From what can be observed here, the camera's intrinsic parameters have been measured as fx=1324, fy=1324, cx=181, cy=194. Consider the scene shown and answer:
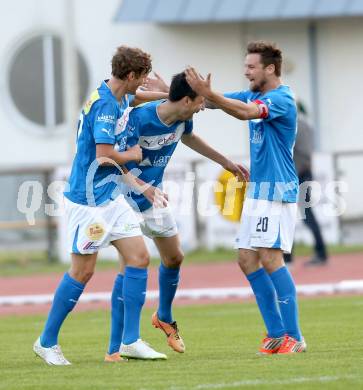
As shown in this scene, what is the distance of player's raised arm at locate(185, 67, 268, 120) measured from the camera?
29.9 feet

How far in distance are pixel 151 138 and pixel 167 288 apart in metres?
1.22

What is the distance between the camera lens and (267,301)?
9742 mm

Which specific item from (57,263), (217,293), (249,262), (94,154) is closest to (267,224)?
(249,262)

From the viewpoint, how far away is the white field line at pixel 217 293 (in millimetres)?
15906

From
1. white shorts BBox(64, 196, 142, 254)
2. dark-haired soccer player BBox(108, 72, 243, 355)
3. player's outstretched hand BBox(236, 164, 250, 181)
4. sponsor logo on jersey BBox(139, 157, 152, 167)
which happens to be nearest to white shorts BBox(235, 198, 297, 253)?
player's outstretched hand BBox(236, 164, 250, 181)

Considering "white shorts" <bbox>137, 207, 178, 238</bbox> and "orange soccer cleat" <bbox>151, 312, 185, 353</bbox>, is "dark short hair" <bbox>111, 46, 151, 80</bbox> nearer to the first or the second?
"white shorts" <bbox>137, 207, 178, 238</bbox>

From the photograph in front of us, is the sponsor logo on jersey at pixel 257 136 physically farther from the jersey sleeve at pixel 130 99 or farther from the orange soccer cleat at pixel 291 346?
the orange soccer cleat at pixel 291 346

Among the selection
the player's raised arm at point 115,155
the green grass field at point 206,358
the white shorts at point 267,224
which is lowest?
the green grass field at point 206,358

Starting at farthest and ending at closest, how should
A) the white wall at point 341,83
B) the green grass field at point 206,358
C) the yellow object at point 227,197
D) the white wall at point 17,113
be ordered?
the white wall at point 17,113 → the white wall at point 341,83 → the yellow object at point 227,197 → the green grass field at point 206,358

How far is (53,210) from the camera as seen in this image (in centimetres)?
2144

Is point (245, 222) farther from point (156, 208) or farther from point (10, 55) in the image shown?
point (10, 55)

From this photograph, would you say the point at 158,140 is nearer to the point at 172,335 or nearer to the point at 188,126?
the point at 188,126

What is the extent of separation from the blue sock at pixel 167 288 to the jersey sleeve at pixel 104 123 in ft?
4.93

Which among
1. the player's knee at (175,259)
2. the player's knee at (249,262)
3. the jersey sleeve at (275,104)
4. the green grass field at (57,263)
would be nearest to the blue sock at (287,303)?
the player's knee at (249,262)
